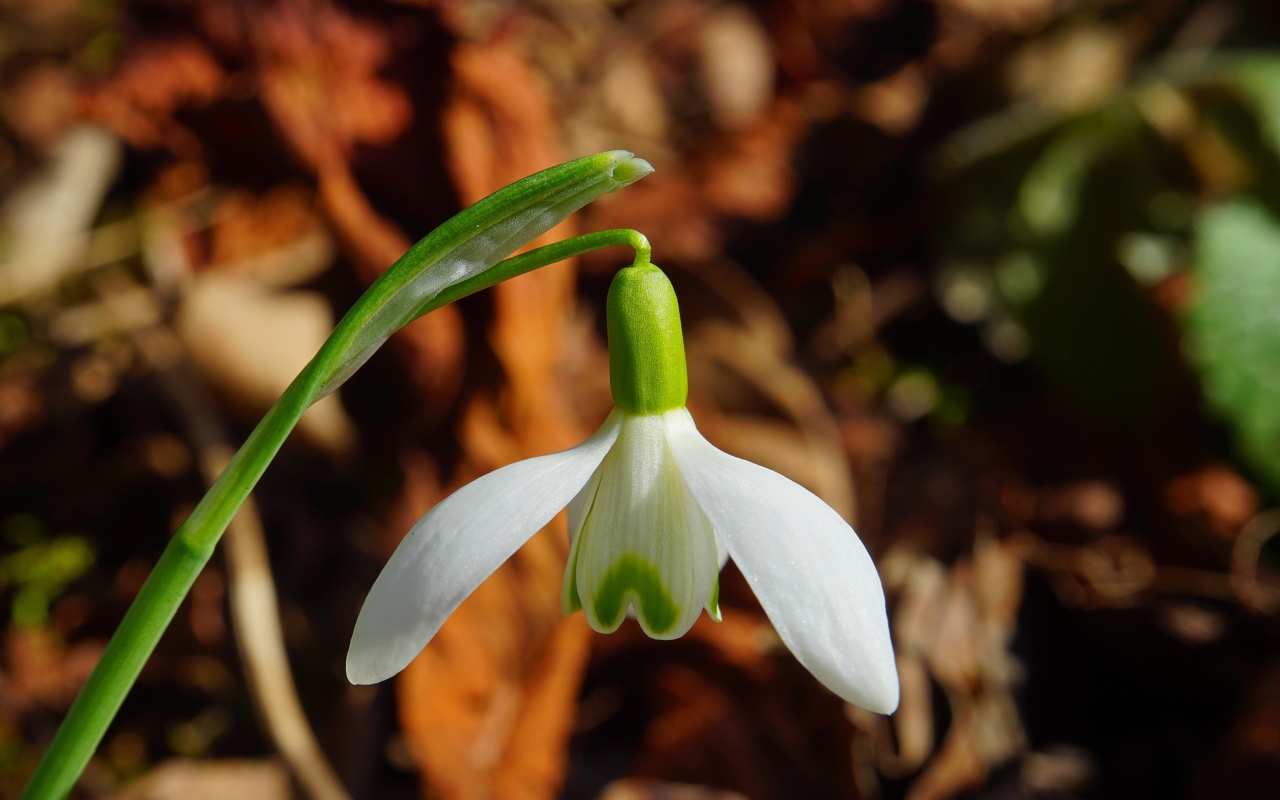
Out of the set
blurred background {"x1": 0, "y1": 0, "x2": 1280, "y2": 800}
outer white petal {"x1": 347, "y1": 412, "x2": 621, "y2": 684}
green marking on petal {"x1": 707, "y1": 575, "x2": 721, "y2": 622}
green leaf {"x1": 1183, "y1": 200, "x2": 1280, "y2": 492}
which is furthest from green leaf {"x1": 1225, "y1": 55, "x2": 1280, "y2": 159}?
outer white petal {"x1": 347, "y1": 412, "x2": 621, "y2": 684}

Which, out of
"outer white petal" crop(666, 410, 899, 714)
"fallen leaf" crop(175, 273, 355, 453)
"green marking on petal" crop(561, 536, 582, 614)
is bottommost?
"outer white petal" crop(666, 410, 899, 714)

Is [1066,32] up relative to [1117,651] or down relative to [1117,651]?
up

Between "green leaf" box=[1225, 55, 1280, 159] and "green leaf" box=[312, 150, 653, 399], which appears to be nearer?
"green leaf" box=[312, 150, 653, 399]

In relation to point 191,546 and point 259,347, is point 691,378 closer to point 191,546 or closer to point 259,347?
point 259,347

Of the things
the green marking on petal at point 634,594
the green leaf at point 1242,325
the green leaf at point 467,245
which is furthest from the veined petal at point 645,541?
the green leaf at point 1242,325

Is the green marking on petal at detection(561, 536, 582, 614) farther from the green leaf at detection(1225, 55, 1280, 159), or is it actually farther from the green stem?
the green leaf at detection(1225, 55, 1280, 159)

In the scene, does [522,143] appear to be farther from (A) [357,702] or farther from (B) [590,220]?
(A) [357,702]

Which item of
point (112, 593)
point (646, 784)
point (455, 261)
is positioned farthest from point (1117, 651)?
point (112, 593)
